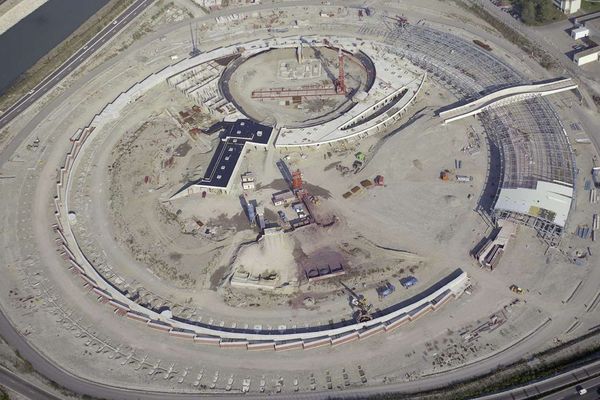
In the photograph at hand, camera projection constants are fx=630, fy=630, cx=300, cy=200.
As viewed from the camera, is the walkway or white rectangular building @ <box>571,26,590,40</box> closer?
the walkway

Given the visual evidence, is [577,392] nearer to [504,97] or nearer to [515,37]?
[504,97]

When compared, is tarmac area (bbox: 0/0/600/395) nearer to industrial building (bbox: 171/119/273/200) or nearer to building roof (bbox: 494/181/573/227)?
industrial building (bbox: 171/119/273/200)

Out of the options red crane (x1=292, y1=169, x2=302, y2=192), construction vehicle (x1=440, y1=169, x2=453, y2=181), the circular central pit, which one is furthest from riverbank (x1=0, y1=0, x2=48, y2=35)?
construction vehicle (x1=440, y1=169, x2=453, y2=181)

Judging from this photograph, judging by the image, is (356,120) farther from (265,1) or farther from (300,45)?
(265,1)

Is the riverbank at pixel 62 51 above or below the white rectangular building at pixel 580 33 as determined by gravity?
above

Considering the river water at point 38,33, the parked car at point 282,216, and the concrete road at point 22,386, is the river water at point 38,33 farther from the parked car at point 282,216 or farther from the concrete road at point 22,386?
the concrete road at point 22,386

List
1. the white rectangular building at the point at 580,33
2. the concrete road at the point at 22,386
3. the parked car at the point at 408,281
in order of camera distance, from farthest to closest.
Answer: the white rectangular building at the point at 580,33 → the parked car at the point at 408,281 → the concrete road at the point at 22,386

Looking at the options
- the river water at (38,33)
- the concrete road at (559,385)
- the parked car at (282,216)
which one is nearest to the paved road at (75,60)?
the river water at (38,33)

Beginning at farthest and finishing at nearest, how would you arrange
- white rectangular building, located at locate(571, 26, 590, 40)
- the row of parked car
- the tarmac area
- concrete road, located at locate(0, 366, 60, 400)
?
white rectangular building, located at locate(571, 26, 590, 40), the row of parked car, the tarmac area, concrete road, located at locate(0, 366, 60, 400)
